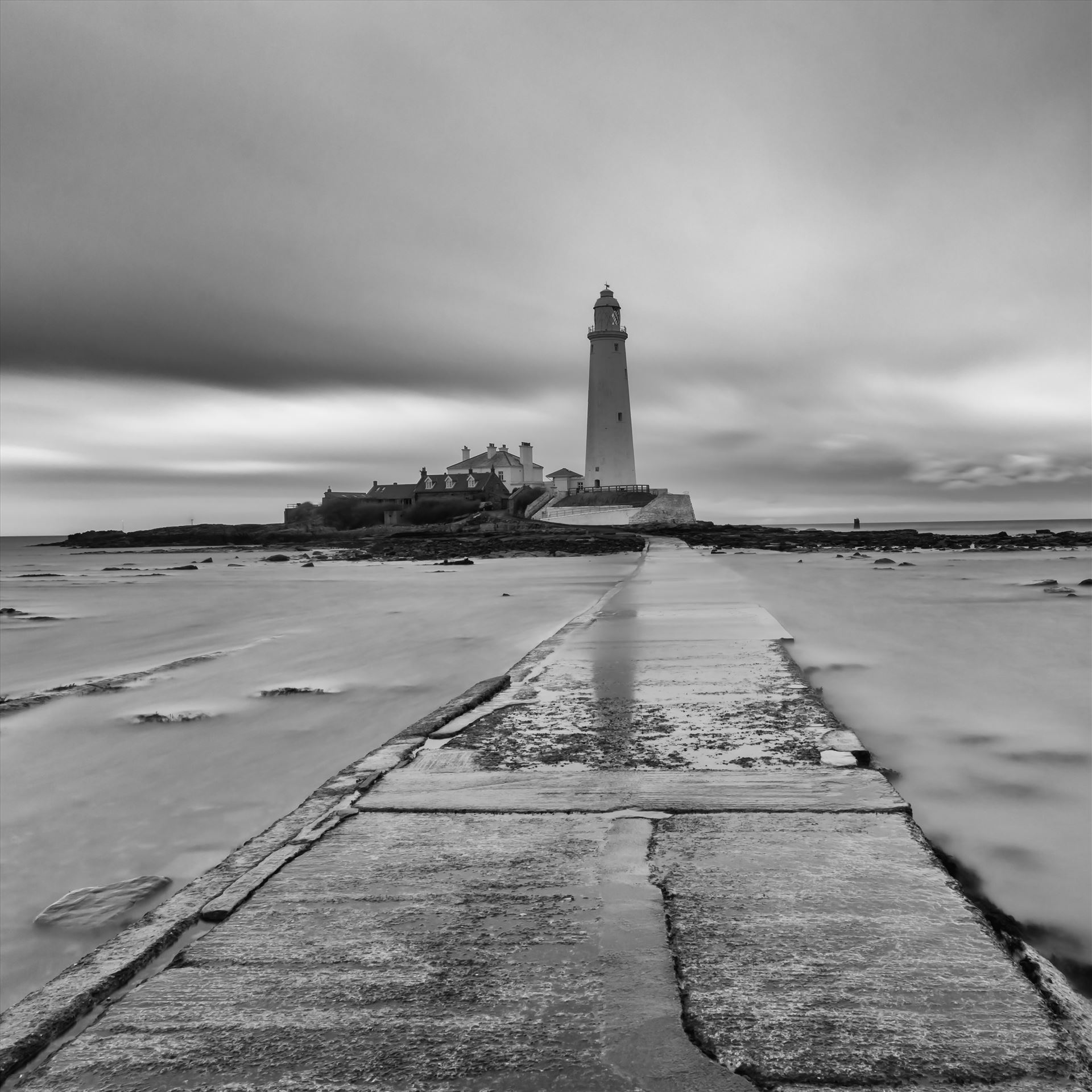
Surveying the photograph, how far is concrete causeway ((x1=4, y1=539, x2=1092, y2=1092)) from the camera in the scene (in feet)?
3.70

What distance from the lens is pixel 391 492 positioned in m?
54.1

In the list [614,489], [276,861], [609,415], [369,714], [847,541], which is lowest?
[369,714]

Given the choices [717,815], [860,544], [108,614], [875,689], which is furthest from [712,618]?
[860,544]

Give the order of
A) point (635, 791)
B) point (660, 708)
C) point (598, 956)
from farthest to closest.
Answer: point (660, 708) < point (635, 791) < point (598, 956)

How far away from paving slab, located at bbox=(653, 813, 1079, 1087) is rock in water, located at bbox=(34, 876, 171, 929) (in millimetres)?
1639

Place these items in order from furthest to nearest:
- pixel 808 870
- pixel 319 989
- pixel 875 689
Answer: pixel 875 689, pixel 808 870, pixel 319 989

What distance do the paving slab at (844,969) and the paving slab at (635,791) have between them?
0.24m

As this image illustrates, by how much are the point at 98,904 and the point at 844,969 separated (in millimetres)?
2148

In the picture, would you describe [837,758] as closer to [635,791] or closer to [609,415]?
[635,791]

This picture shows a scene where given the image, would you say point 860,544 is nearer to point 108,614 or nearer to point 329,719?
point 108,614

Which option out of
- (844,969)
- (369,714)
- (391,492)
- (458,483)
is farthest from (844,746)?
(391,492)

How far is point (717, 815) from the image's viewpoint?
212 cm

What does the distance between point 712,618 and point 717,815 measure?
4683 mm

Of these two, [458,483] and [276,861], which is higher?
[458,483]
